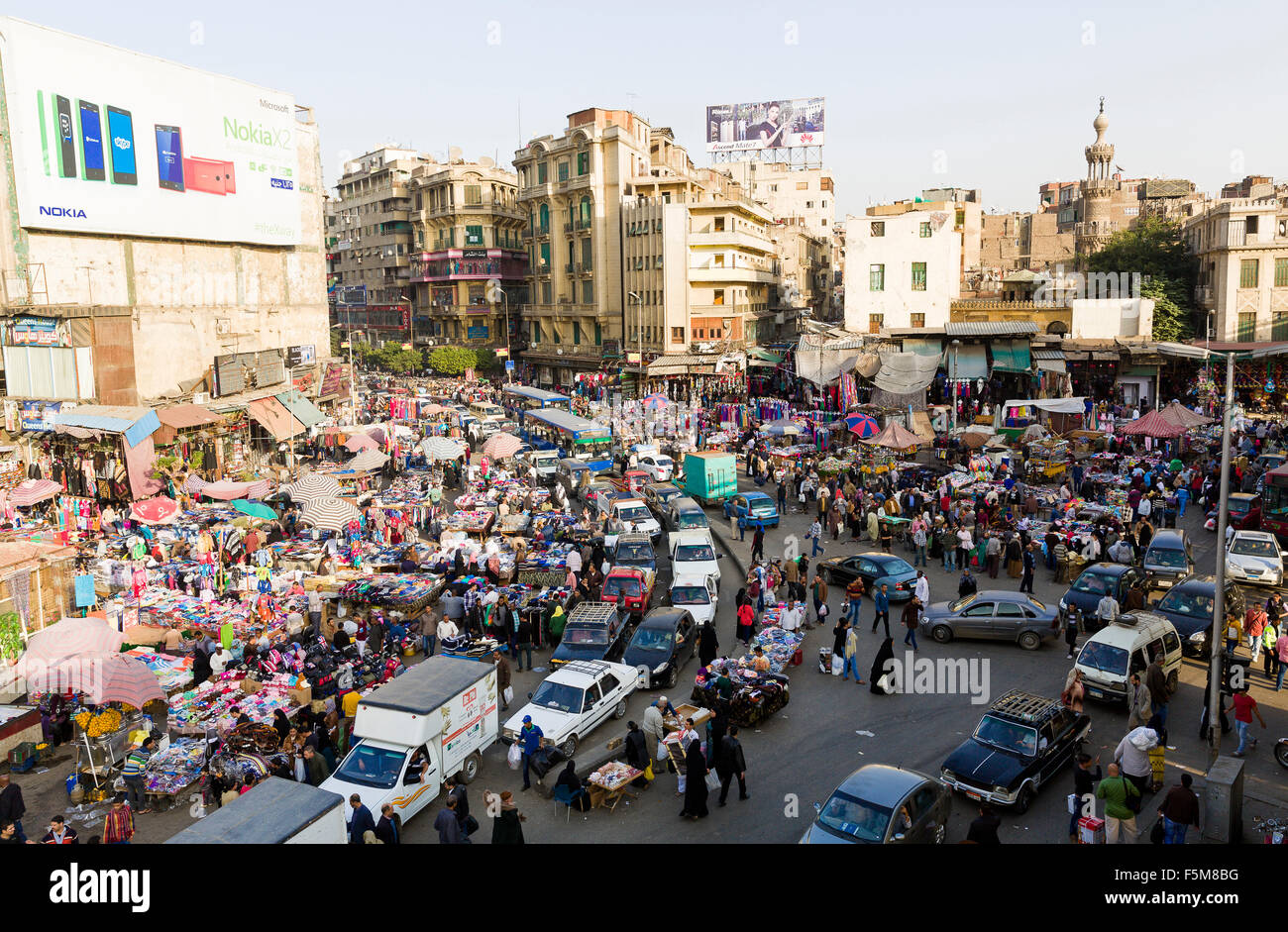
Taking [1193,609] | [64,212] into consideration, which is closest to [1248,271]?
[1193,609]

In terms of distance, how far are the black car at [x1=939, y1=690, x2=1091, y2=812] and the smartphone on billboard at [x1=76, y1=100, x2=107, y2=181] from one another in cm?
3749

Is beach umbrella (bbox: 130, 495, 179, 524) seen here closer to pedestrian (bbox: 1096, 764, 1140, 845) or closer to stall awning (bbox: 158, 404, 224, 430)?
stall awning (bbox: 158, 404, 224, 430)

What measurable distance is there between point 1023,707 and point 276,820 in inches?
373

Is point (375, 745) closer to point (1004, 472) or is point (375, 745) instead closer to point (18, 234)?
point (1004, 472)

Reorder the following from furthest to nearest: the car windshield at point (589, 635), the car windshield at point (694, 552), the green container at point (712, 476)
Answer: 1. the green container at point (712, 476)
2. the car windshield at point (694, 552)
3. the car windshield at point (589, 635)

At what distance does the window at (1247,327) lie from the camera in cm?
4650

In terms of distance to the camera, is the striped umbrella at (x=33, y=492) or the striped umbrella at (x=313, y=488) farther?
the striped umbrella at (x=313, y=488)

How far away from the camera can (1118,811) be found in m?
10.1

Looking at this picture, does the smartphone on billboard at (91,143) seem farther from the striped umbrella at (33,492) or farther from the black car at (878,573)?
the black car at (878,573)

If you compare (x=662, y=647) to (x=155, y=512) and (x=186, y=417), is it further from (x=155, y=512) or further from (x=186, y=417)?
(x=186, y=417)

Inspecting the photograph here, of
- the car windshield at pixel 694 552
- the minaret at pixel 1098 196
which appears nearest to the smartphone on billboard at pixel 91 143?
the car windshield at pixel 694 552

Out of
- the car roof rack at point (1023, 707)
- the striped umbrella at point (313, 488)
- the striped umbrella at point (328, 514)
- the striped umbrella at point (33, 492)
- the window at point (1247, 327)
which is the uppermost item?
the window at point (1247, 327)

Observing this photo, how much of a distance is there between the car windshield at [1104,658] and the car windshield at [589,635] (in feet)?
26.6

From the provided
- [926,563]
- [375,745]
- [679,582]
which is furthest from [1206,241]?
[375,745]
